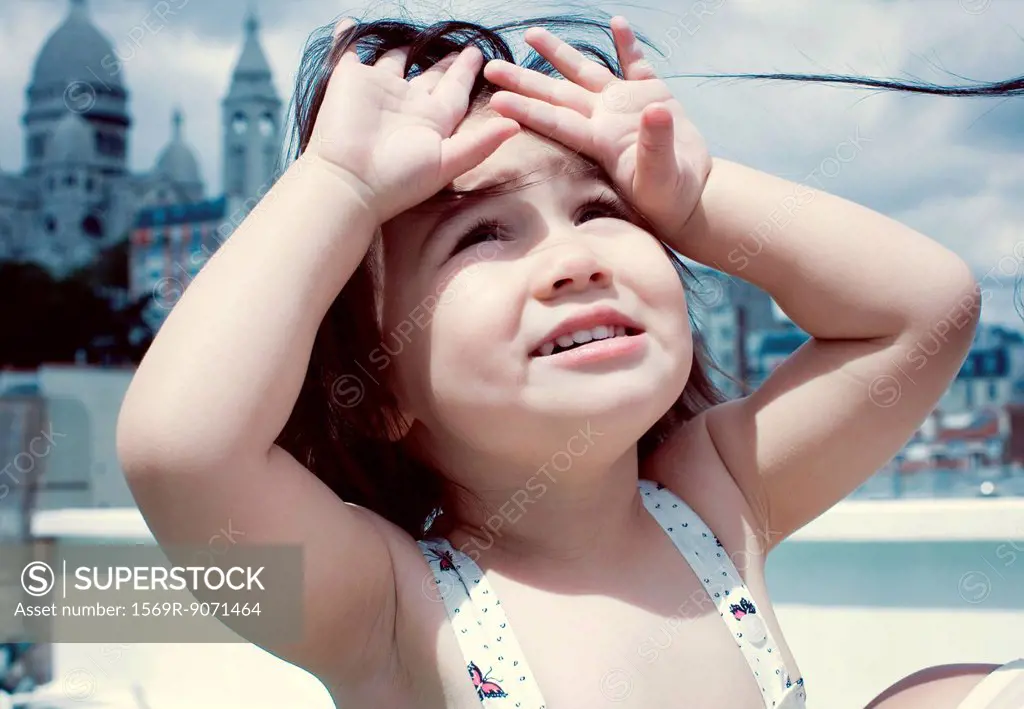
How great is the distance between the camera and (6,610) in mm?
2213

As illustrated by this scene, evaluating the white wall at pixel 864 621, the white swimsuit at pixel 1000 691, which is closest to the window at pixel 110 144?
the white wall at pixel 864 621

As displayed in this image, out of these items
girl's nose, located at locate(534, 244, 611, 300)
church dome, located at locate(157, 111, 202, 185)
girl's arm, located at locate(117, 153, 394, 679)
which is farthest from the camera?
church dome, located at locate(157, 111, 202, 185)

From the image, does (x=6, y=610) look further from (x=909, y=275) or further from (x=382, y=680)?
(x=909, y=275)

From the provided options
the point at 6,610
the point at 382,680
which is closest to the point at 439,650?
the point at 382,680

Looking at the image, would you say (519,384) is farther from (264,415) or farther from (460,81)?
(460,81)

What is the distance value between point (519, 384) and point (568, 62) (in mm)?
504

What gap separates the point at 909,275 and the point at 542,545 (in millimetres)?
600

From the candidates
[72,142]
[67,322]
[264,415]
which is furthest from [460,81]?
[72,142]

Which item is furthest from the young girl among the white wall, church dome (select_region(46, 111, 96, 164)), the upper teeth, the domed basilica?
church dome (select_region(46, 111, 96, 164))

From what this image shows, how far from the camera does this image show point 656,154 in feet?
4.09

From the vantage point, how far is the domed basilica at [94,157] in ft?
158

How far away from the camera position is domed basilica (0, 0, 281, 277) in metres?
48.2

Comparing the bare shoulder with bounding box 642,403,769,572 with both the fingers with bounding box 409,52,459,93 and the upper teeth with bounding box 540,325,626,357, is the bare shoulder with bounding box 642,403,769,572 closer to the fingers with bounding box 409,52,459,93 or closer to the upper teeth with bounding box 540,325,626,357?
the upper teeth with bounding box 540,325,626,357

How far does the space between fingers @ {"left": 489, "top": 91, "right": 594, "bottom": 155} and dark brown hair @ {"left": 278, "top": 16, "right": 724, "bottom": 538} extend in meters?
0.10
